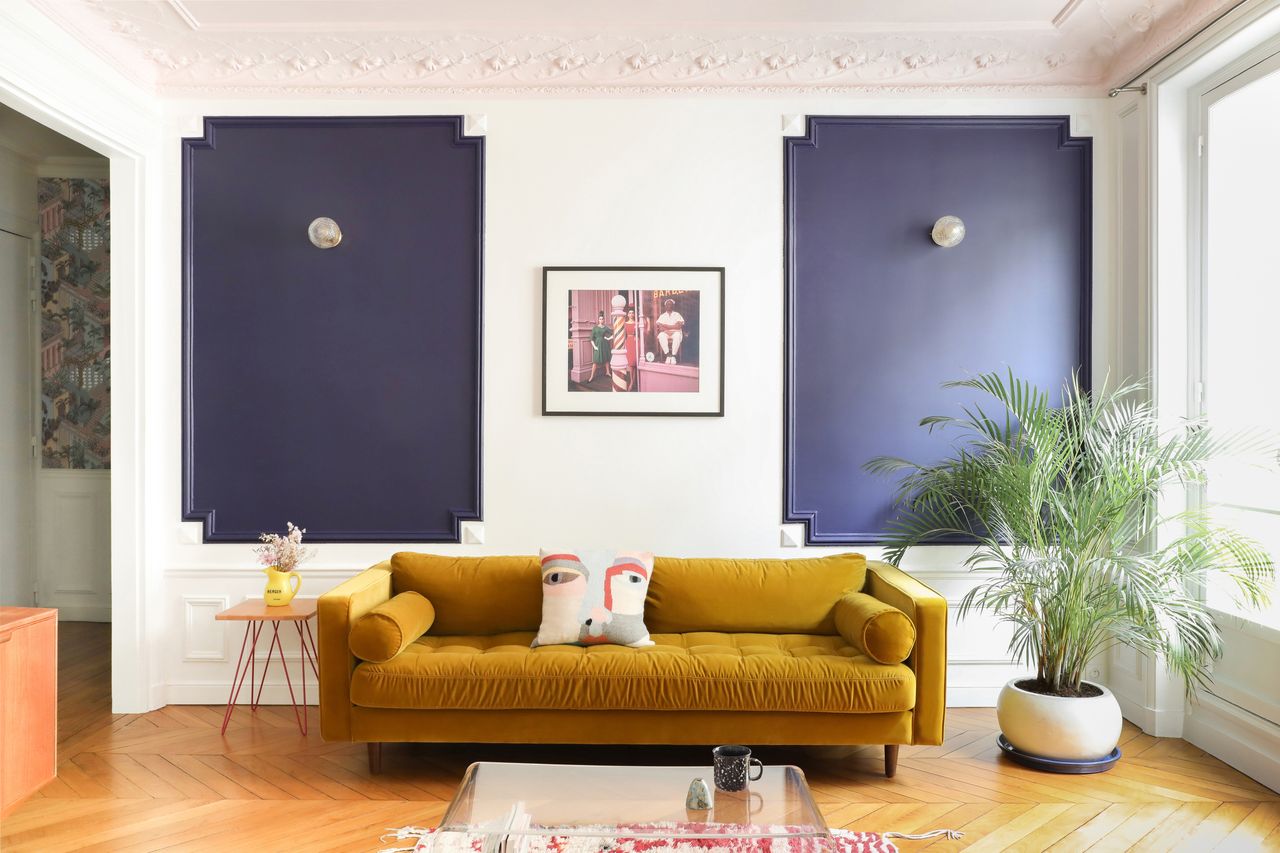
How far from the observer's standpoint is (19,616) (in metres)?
2.86

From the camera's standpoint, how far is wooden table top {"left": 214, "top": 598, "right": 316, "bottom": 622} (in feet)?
11.5

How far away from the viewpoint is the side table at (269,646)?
11.7 feet

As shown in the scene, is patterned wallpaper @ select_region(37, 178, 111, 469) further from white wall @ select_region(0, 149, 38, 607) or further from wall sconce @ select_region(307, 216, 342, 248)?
wall sconce @ select_region(307, 216, 342, 248)

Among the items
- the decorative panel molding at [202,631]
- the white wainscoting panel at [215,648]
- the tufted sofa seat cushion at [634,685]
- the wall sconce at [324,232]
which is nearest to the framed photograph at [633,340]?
the wall sconce at [324,232]

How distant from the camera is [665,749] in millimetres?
3379

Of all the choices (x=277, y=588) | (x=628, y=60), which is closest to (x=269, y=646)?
(x=277, y=588)

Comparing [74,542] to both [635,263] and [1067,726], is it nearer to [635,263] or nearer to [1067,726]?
[635,263]

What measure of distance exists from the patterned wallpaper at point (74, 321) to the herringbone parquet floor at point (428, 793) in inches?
88.9

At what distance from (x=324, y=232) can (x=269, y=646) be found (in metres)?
1.96

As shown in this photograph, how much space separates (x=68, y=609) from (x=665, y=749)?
427 centimetres

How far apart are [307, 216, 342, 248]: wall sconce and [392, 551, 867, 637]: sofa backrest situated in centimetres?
151

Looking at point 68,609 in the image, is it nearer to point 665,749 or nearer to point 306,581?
point 306,581

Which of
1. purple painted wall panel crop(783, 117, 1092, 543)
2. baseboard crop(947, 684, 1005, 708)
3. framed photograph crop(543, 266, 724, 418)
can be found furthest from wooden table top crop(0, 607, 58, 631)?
baseboard crop(947, 684, 1005, 708)

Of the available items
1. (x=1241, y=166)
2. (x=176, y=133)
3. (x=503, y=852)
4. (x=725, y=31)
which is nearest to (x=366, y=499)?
(x=176, y=133)
